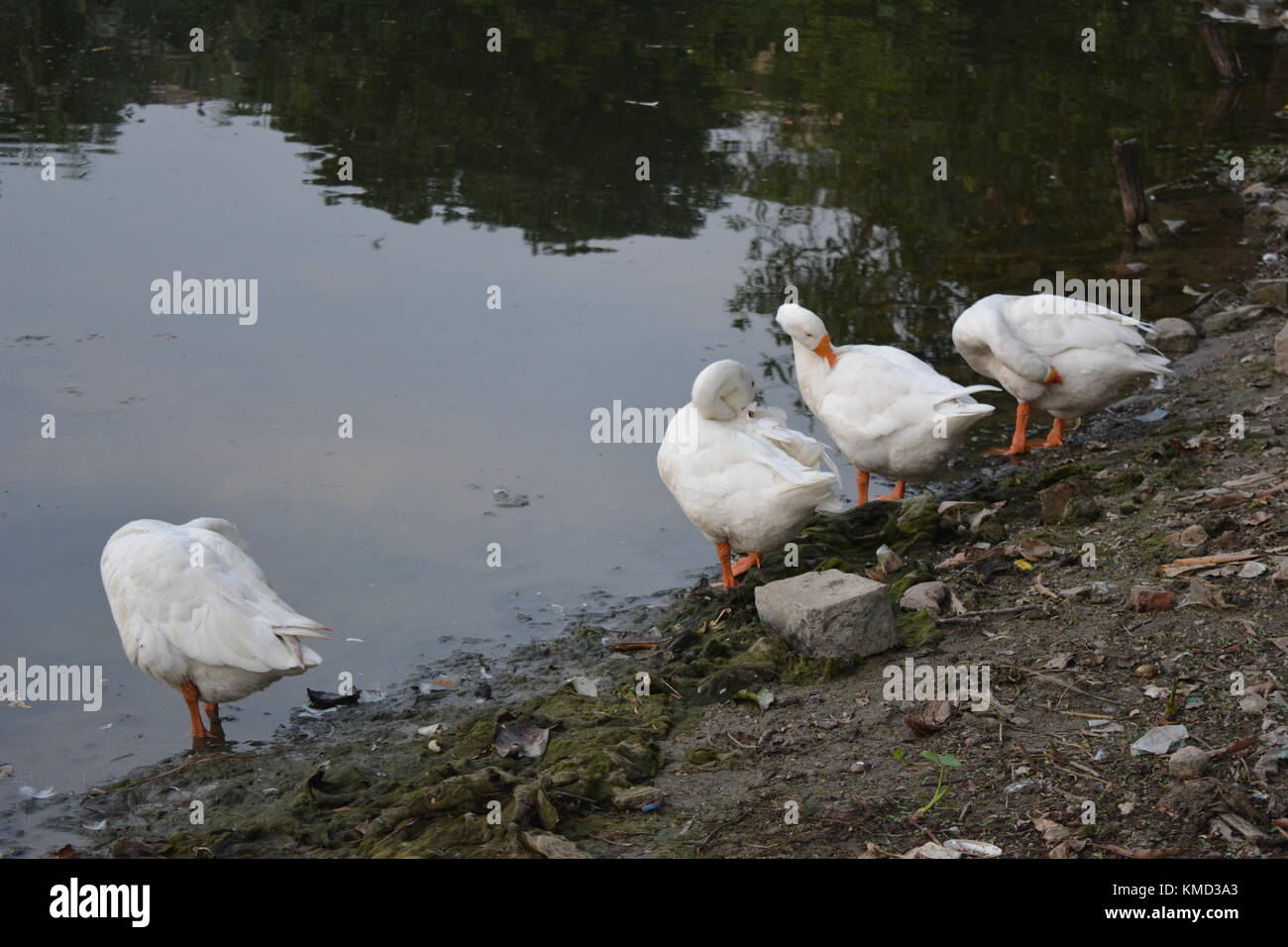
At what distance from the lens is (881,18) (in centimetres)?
1988

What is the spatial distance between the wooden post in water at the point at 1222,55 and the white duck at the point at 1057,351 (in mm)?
10799

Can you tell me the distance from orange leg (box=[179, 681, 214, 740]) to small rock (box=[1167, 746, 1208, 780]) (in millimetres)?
4235

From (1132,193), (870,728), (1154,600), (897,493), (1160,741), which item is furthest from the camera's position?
(1132,193)

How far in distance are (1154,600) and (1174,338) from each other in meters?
5.01

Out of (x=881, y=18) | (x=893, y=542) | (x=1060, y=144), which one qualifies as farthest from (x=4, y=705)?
(x=881, y=18)

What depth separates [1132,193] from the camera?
39.4ft

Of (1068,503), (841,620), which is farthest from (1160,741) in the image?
(1068,503)

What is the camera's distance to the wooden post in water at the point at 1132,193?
1190cm

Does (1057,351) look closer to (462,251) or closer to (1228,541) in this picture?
(1228,541)

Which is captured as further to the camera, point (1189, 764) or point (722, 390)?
point (722, 390)

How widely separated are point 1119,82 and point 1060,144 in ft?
10.7

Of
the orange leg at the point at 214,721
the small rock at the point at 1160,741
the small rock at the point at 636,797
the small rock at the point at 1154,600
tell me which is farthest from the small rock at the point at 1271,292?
the orange leg at the point at 214,721

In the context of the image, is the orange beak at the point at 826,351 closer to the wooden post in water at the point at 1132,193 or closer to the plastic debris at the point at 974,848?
the plastic debris at the point at 974,848
